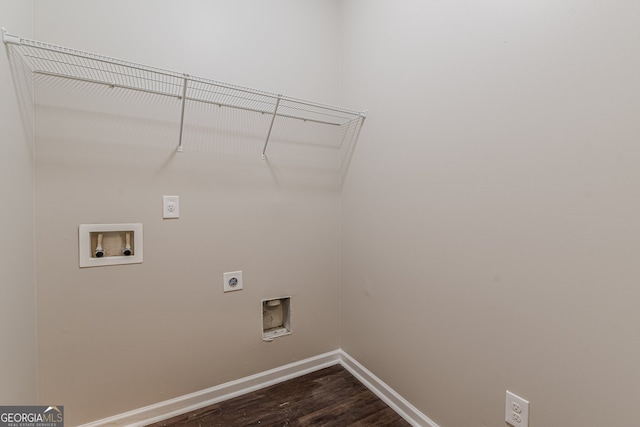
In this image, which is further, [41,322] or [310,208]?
[310,208]

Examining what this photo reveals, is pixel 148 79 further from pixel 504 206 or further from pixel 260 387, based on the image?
pixel 260 387

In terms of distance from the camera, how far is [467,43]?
1143mm

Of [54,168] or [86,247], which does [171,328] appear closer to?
[86,247]

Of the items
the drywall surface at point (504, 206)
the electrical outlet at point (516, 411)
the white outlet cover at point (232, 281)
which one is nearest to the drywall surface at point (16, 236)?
the white outlet cover at point (232, 281)

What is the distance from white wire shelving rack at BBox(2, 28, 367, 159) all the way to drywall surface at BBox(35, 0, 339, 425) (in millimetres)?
59

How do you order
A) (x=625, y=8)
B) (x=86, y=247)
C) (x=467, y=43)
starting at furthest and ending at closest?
(x=86, y=247)
(x=467, y=43)
(x=625, y=8)

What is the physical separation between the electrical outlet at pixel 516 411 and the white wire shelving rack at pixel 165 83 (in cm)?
148

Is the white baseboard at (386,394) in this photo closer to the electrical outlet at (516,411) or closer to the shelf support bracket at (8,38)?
the electrical outlet at (516,411)

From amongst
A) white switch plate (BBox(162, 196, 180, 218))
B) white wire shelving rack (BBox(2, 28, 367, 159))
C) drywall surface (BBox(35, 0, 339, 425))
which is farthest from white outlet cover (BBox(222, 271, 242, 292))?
white wire shelving rack (BBox(2, 28, 367, 159))

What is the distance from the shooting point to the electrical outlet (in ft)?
3.23

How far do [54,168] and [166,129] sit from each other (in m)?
0.49

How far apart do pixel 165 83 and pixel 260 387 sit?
70.3 inches

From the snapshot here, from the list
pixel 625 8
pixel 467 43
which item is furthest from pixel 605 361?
pixel 467 43

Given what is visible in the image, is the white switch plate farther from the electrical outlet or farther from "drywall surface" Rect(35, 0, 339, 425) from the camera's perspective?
the electrical outlet
